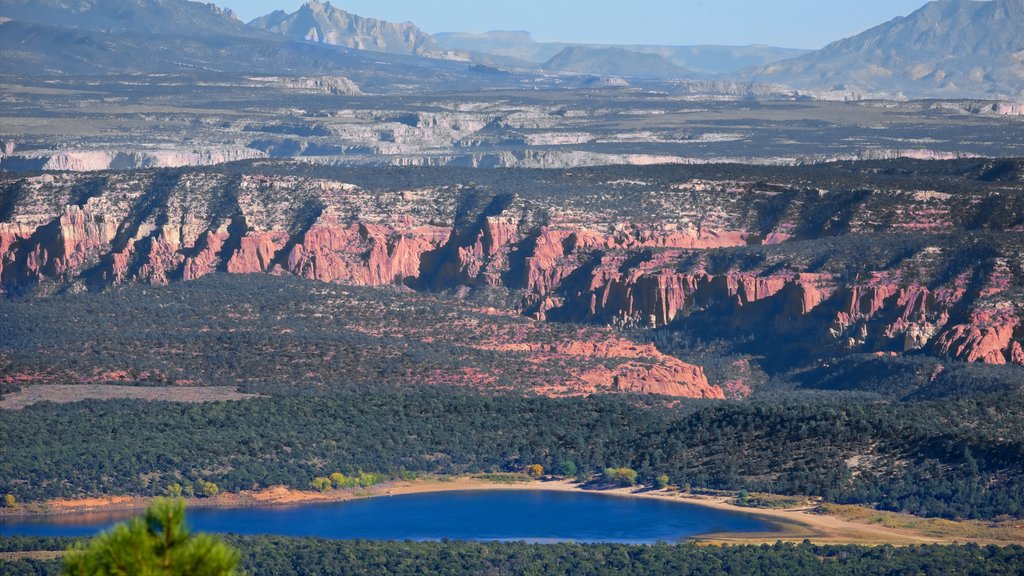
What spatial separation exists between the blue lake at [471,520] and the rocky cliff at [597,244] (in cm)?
2154

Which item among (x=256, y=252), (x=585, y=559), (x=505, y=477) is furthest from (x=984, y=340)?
(x=256, y=252)

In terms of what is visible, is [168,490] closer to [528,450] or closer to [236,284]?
[528,450]

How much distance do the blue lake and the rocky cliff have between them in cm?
2154

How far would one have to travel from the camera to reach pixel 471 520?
6806 centimetres

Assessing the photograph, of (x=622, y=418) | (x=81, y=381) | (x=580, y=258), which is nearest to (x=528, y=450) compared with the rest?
(x=622, y=418)

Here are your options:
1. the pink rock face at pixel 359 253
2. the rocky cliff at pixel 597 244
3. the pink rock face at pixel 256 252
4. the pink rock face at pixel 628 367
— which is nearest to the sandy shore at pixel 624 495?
the pink rock face at pixel 628 367

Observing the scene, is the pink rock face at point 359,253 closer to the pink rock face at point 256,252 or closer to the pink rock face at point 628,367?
the pink rock face at point 256,252

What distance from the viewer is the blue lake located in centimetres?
6594

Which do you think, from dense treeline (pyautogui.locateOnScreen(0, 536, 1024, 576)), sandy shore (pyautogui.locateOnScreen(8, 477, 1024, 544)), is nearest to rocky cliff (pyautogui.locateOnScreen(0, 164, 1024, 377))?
sandy shore (pyautogui.locateOnScreen(8, 477, 1024, 544))

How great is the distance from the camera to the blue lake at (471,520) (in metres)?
65.9

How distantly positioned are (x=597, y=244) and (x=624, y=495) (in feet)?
116

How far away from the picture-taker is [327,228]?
357 feet

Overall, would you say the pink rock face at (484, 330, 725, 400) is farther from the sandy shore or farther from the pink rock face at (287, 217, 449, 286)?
the pink rock face at (287, 217, 449, 286)

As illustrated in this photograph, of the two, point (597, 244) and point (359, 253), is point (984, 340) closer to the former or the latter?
point (597, 244)
